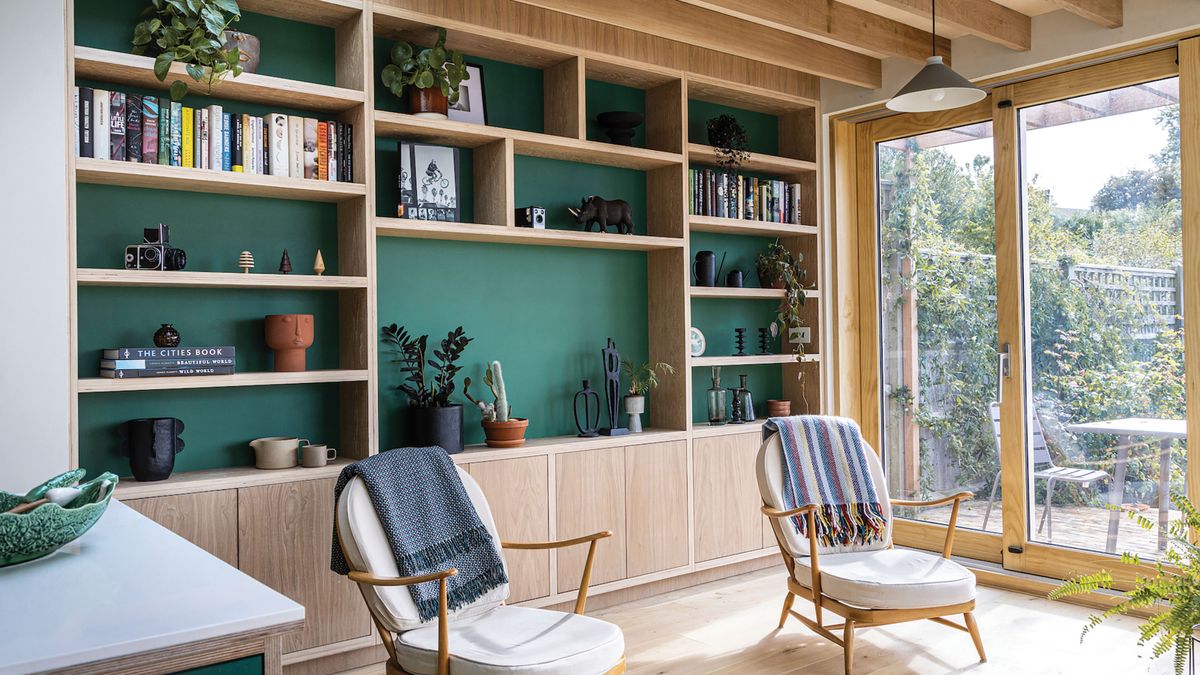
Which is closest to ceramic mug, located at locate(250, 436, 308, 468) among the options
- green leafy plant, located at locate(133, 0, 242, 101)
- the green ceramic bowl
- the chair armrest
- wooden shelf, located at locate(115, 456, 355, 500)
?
wooden shelf, located at locate(115, 456, 355, 500)

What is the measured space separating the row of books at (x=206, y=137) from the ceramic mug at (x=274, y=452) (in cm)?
100

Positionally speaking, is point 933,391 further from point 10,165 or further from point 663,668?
point 10,165

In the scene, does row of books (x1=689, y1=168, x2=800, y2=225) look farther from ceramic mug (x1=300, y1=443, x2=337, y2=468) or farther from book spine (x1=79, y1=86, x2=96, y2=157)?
book spine (x1=79, y1=86, x2=96, y2=157)

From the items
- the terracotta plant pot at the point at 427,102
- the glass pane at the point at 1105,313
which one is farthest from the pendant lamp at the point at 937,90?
the terracotta plant pot at the point at 427,102

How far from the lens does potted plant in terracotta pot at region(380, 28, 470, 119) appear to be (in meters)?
3.53

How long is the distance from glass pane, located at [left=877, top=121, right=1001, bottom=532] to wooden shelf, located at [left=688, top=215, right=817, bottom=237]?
0.53 m

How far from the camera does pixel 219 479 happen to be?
3029 millimetres

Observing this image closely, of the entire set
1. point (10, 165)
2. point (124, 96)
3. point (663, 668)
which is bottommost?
point (663, 668)

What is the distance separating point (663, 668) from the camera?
11.0 ft

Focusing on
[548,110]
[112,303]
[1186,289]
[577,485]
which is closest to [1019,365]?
[1186,289]

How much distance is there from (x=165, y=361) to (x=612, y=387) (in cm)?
201

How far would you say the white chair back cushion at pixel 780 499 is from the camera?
3.52 metres

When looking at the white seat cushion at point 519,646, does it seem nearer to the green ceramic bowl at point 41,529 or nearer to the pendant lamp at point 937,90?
the green ceramic bowl at point 41,529

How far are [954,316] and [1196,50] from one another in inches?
62.5
